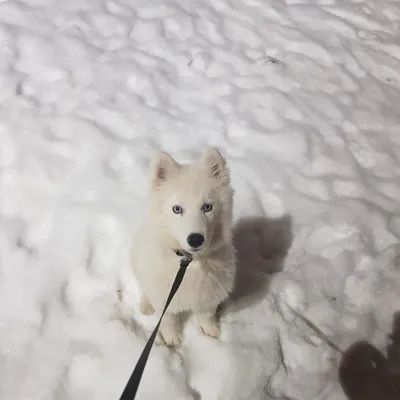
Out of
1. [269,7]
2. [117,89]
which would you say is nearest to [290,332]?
[117,89]

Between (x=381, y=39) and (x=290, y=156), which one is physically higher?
(x=381, y=39)

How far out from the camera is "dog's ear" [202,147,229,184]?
5.30ft

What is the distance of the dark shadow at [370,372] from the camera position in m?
1.92

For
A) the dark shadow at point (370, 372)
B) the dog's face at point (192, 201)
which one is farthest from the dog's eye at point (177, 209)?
the dark shadow at point (370, 372)

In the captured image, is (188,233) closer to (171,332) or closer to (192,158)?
(171,332)

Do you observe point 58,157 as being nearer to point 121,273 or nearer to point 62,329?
point 121,273

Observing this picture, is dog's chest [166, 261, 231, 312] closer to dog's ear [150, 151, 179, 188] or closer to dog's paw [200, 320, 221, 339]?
dog's paw [200, 320, 221, 339]

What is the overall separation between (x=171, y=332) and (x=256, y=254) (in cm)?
62

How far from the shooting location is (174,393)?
1.85 metres

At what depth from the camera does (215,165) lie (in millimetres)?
1625

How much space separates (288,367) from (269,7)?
2.74m

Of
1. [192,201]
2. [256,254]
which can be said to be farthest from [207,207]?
[256,254]

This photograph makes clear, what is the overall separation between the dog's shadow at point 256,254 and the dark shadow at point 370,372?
461mm

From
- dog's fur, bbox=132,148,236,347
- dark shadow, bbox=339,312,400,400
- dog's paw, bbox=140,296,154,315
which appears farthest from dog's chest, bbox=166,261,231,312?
dark shadow, bbox=339,312,400,400
